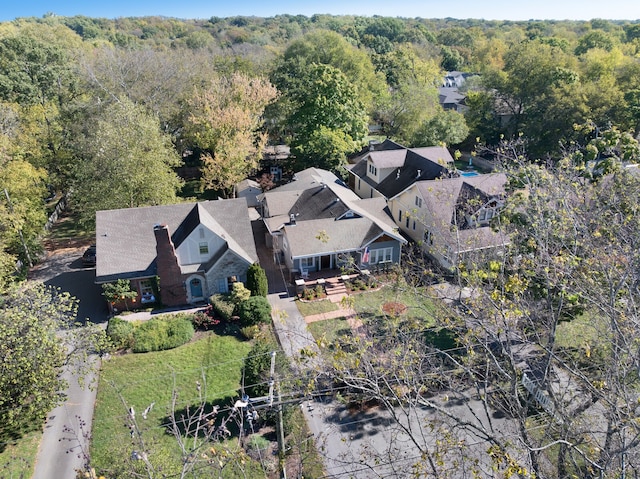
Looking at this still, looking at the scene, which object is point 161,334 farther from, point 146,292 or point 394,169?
point 394,169

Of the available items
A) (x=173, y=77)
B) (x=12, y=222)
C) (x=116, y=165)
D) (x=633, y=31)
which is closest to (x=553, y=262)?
(x=116, y=165)

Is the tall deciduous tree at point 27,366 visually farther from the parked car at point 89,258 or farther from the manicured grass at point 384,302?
the manicured grass at point 384,302

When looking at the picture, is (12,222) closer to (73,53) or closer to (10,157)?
(10,157)

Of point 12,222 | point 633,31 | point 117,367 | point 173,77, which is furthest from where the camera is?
point 633,31

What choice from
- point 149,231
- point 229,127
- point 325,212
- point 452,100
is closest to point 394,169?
point 325,212

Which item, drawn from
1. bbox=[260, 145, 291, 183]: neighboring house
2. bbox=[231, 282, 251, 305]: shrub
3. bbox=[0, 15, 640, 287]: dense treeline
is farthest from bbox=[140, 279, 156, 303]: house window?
bbox=[260, 145, 291, 183]: neighboring house
